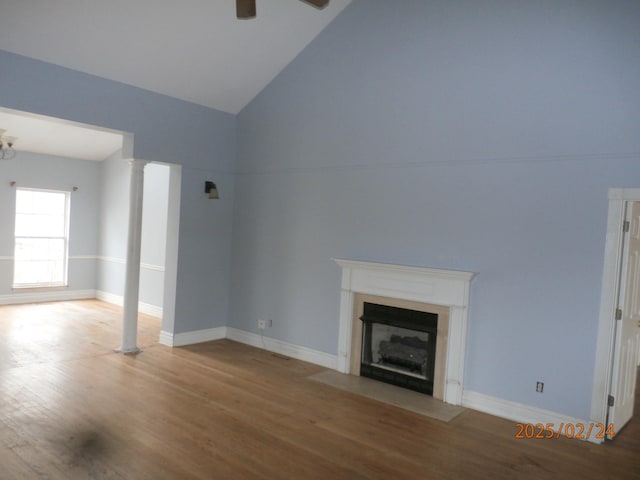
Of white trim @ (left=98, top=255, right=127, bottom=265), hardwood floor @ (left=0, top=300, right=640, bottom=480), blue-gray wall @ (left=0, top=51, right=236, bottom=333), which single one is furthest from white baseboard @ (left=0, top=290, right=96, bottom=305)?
blue-gray wall @ (left=0, top=51, right=236, bottom=333)

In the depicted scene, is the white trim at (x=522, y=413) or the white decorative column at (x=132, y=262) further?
the white decorative column at (x=132, y=262)

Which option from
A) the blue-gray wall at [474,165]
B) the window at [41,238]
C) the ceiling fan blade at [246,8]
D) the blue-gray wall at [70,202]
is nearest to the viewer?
the ceiling fan blade at [246,8]

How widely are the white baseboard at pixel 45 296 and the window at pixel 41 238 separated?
17 centimetres

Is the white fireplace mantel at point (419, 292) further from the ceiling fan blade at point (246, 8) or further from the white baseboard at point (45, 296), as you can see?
the white baseboard at point (45, 296)

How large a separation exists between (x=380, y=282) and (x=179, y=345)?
106 inches

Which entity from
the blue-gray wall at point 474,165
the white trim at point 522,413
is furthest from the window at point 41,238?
the white trim at point 522,413

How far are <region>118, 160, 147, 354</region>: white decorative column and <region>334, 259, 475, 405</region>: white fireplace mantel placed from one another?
234 cm

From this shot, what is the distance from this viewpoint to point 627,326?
3.76 m

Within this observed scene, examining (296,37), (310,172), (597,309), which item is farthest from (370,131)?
(597,309)

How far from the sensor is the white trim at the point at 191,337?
5855 millimetres

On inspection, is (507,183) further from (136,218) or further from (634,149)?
(136,218)

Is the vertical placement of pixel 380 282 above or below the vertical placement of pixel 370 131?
below

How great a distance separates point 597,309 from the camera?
3643 millimetres

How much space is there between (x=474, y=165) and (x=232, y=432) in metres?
3.01
